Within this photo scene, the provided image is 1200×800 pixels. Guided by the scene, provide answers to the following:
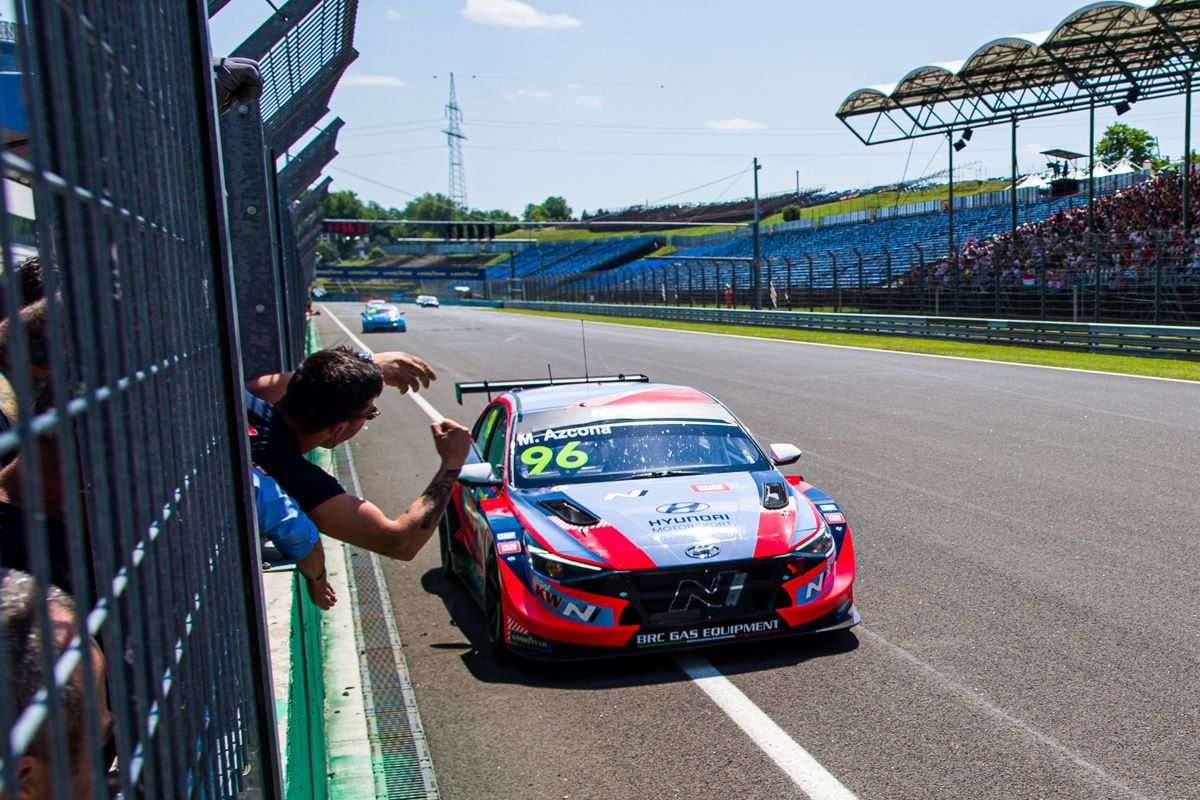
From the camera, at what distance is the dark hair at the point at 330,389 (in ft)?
12.4

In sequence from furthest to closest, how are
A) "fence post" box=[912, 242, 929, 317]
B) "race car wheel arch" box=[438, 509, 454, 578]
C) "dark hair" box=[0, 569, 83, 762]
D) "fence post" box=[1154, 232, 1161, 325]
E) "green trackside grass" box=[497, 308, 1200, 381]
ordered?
"fence post" box=[912, 242, 929, 317] → "fence post" box=[1154, 232, 1161, 325] → "green trackside grass" box=[497, 308, 1200, 381] → "race car wheel arch" box=[438, 509, 454, 578] → "dark hair" box=[0, 569, 83, 762]

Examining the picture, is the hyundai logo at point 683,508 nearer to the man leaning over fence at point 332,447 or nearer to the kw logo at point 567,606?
the kw logo at point 567,606

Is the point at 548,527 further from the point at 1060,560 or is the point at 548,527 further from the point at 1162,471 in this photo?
the point at 1162,471

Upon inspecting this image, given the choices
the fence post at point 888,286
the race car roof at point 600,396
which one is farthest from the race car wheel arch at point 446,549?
the fence post at point 888,286

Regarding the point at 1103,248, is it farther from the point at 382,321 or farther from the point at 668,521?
the point at 382,321

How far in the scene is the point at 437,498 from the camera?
12.7 feet

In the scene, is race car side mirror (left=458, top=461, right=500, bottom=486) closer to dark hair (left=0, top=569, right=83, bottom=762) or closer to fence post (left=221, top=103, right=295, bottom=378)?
fence post (left=221, top=103, right=295, bottom=378)

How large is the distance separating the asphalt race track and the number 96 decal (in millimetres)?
964

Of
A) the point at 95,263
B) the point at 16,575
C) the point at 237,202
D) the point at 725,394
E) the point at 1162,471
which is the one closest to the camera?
the point at 16,575

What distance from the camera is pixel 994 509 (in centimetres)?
879

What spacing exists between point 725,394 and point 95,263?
16.6 metres

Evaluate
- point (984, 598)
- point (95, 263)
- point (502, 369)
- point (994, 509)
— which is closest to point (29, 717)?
point (95, 263)

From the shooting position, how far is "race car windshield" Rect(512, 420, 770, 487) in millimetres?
6711

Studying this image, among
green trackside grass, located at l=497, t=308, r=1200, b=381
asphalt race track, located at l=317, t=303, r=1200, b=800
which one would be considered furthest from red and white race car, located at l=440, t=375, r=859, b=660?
green trackside grass, located at l=497, t=308, r=1200, b=381
